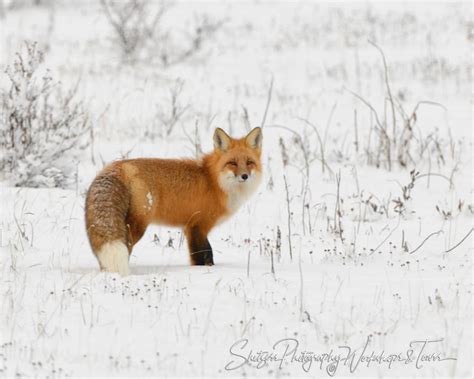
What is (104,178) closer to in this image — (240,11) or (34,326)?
(34,326)

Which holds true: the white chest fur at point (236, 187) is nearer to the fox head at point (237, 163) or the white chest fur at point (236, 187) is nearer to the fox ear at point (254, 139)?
the fox head at point (237, 163)

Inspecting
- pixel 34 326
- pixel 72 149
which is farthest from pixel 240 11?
pixel 34 326

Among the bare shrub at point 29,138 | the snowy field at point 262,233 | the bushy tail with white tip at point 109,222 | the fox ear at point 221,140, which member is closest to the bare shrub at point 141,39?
the snowy field at point 262,233

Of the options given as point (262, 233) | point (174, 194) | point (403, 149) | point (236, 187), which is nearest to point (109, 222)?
point (174, 194)

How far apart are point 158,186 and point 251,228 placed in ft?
6.95

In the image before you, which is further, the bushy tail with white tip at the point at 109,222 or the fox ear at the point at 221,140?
the fox ear at the point at 221,140

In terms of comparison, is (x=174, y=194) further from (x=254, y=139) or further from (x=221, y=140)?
(x=254, y=139)

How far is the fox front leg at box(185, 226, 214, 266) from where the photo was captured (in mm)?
6676

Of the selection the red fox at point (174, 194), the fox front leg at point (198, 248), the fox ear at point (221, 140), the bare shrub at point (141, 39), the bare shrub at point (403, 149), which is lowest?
the fox front leg at point (198, 248)

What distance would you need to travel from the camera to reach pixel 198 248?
6.71m

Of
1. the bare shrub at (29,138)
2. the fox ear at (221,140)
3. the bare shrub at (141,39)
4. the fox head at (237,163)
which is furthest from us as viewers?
the bare shrub at (141,39)

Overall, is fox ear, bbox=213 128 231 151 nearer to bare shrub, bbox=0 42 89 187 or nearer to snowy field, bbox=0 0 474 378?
snowy field, bbox=0 0 474 378

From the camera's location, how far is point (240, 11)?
28.8 meters

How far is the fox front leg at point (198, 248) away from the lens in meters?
6.68
